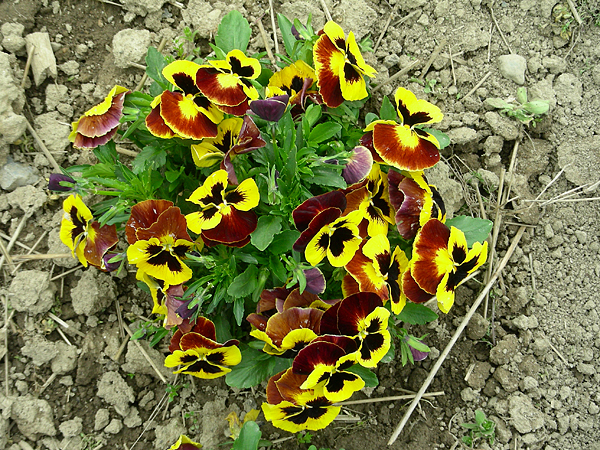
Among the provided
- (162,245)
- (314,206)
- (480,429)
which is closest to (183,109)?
(162,245)

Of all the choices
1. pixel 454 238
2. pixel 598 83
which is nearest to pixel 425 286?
pixel 454 238

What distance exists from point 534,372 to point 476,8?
223cm

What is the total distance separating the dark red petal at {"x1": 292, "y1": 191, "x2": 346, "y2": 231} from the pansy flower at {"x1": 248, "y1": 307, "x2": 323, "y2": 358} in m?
0.36

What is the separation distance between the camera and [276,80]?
260cm

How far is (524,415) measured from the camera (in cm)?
288

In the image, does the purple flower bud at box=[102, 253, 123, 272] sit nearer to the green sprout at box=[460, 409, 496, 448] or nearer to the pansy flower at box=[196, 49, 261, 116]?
the pansy flower at box=[196, 49, 261, 116]

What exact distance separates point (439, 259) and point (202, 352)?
111cm

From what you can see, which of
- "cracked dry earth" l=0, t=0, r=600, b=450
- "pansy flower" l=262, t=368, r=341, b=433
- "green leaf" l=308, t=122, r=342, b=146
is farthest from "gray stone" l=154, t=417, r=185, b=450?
"green leaf" l=308, t=122, r=342, b=146

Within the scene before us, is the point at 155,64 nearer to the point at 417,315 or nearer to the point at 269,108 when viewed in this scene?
the point at 269,108

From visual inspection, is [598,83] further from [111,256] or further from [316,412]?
[111,256]

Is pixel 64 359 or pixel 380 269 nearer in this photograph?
pixel 380 269

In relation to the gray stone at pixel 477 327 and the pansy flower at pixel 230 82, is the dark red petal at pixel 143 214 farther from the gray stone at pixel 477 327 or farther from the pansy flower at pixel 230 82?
the gray stone at pixel 477 327

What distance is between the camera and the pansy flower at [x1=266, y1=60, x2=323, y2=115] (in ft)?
8.07

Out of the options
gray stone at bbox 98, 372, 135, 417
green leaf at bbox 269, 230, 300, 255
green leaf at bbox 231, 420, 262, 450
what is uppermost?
green leaf at bbox 269, 230, 300, 255
